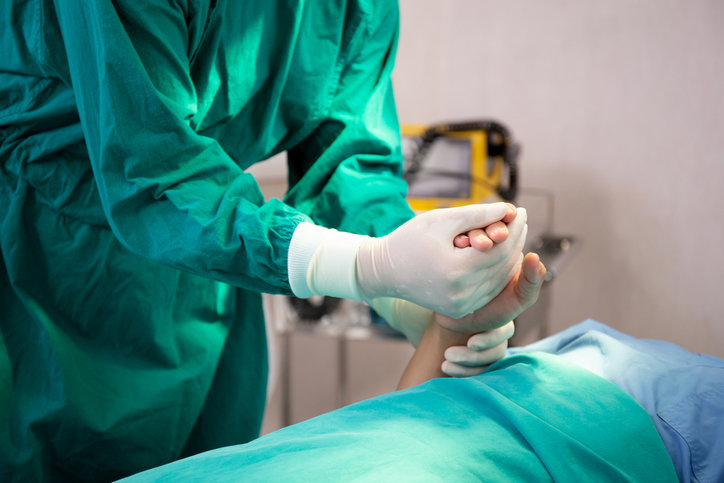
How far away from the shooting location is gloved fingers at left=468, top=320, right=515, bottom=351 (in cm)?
Result: 95

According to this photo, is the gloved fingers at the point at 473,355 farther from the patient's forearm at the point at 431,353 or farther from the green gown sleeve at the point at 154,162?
the green gown sleeve at the point at 154,162

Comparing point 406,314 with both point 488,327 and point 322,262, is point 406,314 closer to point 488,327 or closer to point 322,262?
point 488,327

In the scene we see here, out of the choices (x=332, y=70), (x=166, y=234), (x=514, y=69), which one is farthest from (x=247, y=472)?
(x=514, y=69)

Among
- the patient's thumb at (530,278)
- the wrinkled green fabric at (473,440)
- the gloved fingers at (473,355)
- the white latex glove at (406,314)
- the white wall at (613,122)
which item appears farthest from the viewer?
the white wall at (613,122)

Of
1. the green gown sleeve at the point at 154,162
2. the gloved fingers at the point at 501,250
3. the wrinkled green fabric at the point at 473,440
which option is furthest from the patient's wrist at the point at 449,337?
the green gown sleeve at the point at 154,162

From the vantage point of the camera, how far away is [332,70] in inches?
39.9

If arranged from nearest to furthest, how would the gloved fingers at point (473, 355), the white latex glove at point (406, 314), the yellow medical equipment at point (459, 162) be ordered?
the gloved fingers at point (473, 355)
the white latex glove at point (406, 314)
the yellow medical equipment at point (459, 162)

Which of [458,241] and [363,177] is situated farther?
[363,177]

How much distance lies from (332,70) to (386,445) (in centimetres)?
58

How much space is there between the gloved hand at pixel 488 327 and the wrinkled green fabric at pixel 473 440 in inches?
2.4

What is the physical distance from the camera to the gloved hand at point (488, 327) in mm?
913

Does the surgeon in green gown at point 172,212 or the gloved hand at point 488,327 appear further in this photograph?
the gloved hand at point 488,327

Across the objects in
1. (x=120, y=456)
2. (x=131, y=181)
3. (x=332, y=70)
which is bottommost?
(x=120, y=456)

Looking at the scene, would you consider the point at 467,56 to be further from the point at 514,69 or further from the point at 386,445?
the point at 386,445
